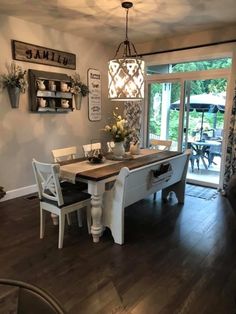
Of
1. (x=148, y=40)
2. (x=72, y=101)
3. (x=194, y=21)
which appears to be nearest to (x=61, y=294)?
(x=72, y=101)

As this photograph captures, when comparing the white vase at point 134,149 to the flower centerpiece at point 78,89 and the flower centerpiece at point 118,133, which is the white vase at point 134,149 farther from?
the flower centerpiece at point 78,89

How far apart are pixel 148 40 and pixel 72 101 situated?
194 cm

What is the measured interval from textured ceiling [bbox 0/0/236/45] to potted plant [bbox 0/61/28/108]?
29.5 inches

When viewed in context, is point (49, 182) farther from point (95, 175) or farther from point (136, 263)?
point (136, 263)

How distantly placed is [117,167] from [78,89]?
7.66 feet

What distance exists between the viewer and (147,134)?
5711 millimetres

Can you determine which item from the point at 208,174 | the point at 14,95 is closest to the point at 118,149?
the point at 14,95

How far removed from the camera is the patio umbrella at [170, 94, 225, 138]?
15.3 feet

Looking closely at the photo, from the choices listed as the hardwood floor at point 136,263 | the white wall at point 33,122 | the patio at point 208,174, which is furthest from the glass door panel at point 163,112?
the hardwood floor at point 136,263

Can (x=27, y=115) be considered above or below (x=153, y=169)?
above

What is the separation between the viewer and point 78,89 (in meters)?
4.85

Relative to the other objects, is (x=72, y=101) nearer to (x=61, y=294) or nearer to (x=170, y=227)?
(x=170, y=227)

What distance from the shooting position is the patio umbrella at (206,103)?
15.3 feet

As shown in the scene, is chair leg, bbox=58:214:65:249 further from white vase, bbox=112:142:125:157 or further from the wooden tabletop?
white vase, bbox=112:142:125:157
